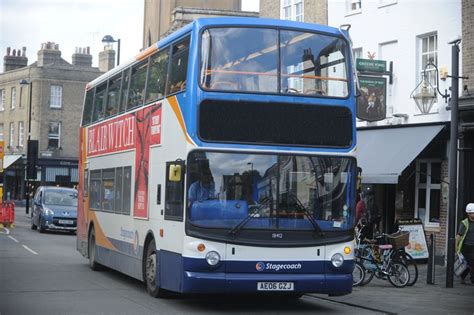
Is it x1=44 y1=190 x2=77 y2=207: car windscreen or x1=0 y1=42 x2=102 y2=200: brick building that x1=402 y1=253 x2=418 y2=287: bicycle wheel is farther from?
x1=0 y1=42 x2=102 y2=200: brick building

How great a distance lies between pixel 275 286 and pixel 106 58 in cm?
5632

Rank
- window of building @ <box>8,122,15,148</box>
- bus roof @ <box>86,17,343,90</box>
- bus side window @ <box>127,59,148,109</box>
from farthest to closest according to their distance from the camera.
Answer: window of building @ <box>8,122,15,148</box> < bus side window @ <box>127,59,148,109</box> < bus roof @ <box>86,17,343,90</box>

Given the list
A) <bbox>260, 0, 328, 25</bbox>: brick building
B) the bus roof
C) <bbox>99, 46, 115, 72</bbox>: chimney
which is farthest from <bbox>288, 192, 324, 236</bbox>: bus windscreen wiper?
<bbox>99, 46, 115, 72</bbox>: chimney

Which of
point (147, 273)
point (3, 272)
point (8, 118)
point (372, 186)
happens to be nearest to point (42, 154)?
point (8, 118)

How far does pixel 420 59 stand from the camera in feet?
Answer: 75.4

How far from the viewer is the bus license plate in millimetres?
11727

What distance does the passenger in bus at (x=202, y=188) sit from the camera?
11.7m

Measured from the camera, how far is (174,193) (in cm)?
1240

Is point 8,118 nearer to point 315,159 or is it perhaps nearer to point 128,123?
point 128,123

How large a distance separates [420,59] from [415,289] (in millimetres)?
8711

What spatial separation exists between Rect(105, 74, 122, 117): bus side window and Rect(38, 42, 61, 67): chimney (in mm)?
47772

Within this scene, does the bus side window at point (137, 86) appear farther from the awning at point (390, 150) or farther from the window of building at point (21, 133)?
the window of building at point (21, 133)

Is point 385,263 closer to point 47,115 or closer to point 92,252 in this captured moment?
point 92,252

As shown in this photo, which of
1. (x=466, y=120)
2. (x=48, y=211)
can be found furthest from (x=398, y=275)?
(x=48, y=211)
